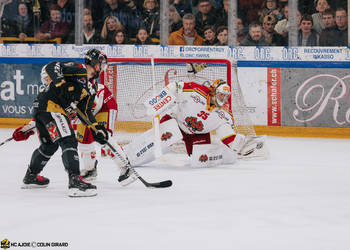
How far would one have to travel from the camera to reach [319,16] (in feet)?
23.3

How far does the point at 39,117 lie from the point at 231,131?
5.91 ft

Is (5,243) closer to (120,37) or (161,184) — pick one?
(161,184)

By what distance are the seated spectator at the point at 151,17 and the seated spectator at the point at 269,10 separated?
116cm

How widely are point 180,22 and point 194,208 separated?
404 centimetres

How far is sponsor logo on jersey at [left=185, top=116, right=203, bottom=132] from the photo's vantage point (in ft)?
17.9

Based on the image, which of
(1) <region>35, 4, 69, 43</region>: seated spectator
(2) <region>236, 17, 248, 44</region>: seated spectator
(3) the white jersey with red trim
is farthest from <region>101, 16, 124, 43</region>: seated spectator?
(3) the white jersey with red trim

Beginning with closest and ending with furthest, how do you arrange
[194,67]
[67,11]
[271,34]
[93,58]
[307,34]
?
[93,58], [194,67], [307,34], [271,34], [67,11]

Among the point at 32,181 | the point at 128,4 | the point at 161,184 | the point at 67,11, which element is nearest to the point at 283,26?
the point at 128,4

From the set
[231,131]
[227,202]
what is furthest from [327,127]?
[227,202]

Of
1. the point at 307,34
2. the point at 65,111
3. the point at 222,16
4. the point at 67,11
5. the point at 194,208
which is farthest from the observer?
the point at 67,11

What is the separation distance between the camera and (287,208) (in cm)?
390

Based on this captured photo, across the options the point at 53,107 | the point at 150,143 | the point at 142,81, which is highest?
the point at 142,81

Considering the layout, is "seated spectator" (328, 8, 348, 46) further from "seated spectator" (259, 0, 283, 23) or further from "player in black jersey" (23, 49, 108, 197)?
"player in black jersey" (23, 49, 108, 197)

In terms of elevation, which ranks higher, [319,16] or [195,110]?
[319,16]
